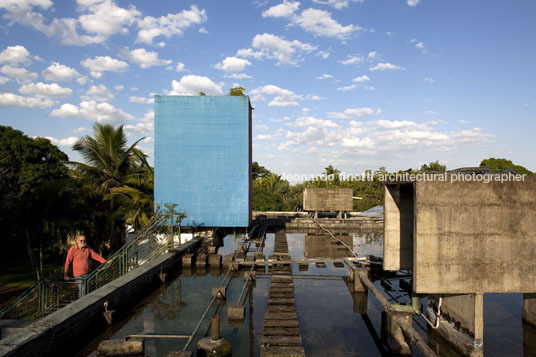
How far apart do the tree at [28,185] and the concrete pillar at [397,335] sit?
47.3 feet

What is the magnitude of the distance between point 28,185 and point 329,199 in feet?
76.0

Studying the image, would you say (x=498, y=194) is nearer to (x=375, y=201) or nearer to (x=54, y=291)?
(x=54, y=291)

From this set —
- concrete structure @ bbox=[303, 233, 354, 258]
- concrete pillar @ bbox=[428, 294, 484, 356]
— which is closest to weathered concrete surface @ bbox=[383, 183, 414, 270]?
concrete pillar @ bbox=[428, 294, 484, 356]

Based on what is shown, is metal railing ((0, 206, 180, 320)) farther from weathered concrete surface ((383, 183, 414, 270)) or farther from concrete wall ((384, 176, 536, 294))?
concrete wall ((384, 176, 536, 294))

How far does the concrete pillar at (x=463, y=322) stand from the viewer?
286 inches

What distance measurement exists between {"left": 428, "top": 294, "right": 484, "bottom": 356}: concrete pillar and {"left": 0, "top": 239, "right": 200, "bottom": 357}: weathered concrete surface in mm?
8565

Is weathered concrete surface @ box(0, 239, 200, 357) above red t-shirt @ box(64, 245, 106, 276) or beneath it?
beneath

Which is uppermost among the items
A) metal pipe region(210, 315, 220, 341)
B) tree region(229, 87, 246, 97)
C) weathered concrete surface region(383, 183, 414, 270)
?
tree region(229, 87, 246, 97)

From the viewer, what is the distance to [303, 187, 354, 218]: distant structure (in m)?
31.0

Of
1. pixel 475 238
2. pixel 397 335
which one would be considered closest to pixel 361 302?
pixel 397 335

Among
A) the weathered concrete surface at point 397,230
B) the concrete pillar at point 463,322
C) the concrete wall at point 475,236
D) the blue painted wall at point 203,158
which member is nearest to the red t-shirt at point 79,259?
the weathered concrete surface at point 397,230

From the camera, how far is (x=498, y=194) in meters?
7.33

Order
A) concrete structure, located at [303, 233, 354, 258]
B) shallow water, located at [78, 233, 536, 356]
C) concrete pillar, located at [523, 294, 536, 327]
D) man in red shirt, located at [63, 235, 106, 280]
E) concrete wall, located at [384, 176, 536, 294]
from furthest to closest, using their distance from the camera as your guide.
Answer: concrete structure, located at [303, 233, 354, 258] < concrete pillar, located at [523, 294, 536, 327] < man in red shirt, located at [63, 235, 106, 280] < shallow water, located at [78, 233, 536, 356] < concrete wall, located at [384, 176, 536, 294]

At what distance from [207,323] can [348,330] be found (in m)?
3.73
